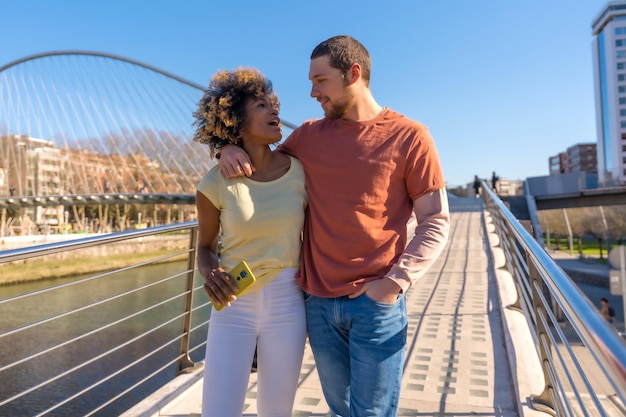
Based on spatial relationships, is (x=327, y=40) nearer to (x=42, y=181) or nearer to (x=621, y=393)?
(x=621, y=393)

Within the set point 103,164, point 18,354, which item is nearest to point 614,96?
point 103,164

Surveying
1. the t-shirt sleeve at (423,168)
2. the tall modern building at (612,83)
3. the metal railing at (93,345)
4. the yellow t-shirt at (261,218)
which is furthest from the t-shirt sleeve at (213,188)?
the tall modern building at (612,83)

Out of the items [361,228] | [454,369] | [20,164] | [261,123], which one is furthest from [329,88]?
[20,164]

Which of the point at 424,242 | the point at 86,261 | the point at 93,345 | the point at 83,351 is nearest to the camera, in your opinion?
the point at 424,242

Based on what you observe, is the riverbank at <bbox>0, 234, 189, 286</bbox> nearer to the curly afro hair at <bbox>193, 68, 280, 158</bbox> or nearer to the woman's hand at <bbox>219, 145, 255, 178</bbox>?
the curly afro hair at <bbox>193, 68, 280, 158</bbox>

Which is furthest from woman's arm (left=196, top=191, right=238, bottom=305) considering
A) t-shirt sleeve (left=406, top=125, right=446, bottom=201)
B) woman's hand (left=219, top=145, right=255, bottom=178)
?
t-shirt sleeve (left=406, top=125, right=446, bottom=201)

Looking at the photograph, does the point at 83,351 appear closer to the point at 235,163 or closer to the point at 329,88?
the point at 235,163

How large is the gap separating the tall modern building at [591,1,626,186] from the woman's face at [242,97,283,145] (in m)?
66.7

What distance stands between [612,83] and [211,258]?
71515mm

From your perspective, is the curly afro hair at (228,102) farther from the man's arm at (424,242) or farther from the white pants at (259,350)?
the man's arm at (424,242)

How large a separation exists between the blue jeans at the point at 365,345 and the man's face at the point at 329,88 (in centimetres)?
55

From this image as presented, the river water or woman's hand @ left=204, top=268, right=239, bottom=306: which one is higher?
woman's hand @ left=204, top=268, right=239, bottom=306

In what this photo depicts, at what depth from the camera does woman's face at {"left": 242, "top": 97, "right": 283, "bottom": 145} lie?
4.96ft

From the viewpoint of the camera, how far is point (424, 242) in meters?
1.27
